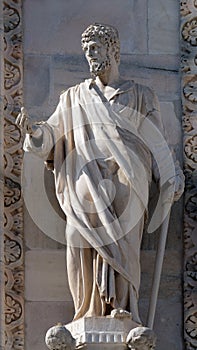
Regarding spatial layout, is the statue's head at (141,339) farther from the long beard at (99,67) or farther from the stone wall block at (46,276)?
the long beard at (99,67)

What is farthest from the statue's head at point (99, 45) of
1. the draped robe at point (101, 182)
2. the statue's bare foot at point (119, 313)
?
the statue's bare foot at point (119, 313)

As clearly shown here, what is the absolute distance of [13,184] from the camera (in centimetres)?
1195

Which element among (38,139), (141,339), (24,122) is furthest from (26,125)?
(141,339)

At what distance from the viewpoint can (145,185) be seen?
11586 mm

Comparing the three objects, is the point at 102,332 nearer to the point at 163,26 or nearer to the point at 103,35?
the point at 103,35

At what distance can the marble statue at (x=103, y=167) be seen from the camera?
11398mm

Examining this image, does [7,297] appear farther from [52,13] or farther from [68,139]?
[52,13]

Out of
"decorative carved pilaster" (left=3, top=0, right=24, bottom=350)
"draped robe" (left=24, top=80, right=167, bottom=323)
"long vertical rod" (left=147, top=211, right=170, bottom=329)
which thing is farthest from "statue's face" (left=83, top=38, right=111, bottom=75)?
"long vertical rod" (left=147, top=211, right=170, bottom=329)

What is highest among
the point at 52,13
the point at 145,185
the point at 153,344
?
the point at 52,13

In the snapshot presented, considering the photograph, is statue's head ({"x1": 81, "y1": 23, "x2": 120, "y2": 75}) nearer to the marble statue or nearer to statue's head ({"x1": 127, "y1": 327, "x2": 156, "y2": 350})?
the marble statue

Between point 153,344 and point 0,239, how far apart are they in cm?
110

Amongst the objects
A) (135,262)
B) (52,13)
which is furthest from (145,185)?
(52,13)

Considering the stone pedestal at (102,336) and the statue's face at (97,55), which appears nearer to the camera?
the stone pedestal at (102,336)

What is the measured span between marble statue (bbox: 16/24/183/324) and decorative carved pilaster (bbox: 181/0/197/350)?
331 millimetres
